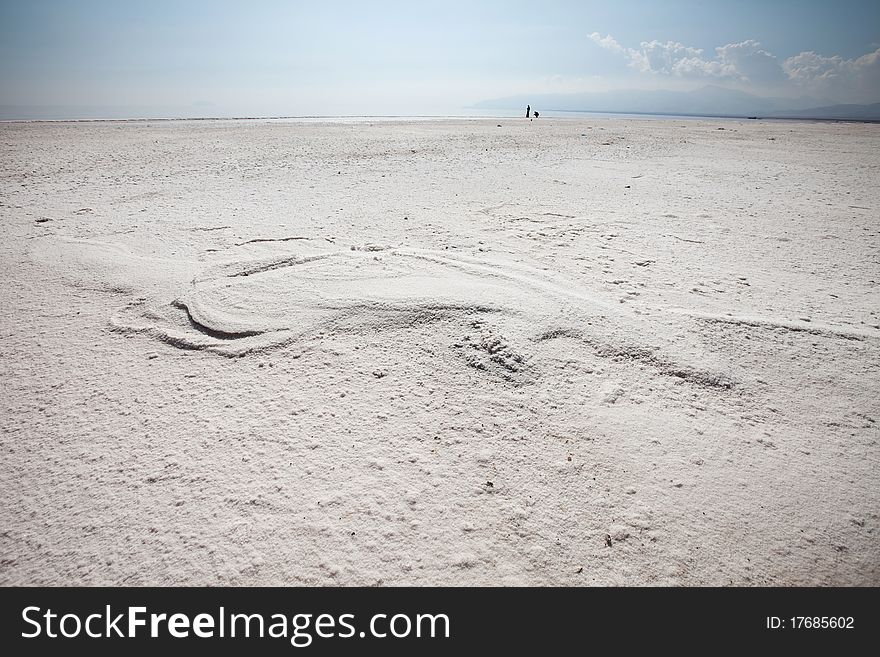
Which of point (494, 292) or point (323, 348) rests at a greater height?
point (494, 292)

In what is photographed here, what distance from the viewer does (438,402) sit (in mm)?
2182

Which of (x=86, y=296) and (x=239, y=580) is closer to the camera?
(x=239, y=580)

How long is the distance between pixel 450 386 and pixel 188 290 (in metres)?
2.19

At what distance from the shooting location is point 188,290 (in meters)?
3.18

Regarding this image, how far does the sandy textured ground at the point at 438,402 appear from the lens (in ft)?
5.03

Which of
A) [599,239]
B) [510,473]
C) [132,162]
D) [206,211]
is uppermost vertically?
[132,162]

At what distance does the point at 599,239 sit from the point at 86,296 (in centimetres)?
443

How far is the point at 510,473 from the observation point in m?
1.81

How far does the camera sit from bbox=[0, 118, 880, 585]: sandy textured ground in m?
1.53

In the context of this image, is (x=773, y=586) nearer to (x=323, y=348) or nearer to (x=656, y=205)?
(x=323, y=348)

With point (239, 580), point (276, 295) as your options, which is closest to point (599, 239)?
point (276, 295)
